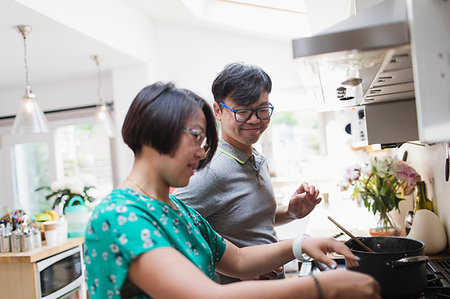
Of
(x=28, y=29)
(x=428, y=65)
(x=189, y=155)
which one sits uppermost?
(x=28, y=29)

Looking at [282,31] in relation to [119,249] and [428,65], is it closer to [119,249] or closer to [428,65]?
[428,65]

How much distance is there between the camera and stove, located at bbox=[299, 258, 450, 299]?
1158 mm

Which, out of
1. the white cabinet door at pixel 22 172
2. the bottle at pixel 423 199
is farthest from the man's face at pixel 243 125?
the white cabinet door at pixel 22 172

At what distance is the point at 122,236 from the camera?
801 millimetres

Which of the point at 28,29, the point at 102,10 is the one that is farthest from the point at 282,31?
the point at 28,29

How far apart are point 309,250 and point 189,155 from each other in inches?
19.4

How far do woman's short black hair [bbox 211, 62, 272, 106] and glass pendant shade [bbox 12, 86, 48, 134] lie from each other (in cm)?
202

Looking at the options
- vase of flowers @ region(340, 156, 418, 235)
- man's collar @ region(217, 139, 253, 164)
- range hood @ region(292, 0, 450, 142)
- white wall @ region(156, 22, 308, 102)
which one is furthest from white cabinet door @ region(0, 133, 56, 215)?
range hood @ region(292, 0, 450, 142)

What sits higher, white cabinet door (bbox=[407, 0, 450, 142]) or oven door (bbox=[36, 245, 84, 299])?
white cabinet door (bbox=[407, 0, 450, 142])

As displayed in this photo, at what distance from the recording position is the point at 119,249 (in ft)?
2.63

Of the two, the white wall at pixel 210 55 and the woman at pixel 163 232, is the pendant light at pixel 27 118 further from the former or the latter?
the woman at pixel 163 232

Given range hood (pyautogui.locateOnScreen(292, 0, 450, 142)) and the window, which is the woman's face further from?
the window

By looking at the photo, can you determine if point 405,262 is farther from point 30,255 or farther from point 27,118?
point 27,118

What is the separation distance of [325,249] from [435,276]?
1.41 ft
